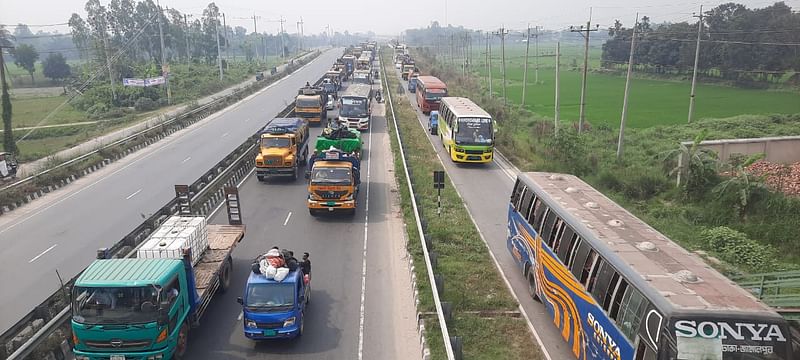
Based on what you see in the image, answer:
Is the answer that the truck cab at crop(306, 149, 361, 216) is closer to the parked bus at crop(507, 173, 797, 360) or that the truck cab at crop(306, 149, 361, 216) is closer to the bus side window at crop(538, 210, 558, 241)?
the parked bus at crop(507, 173, 797, 360)

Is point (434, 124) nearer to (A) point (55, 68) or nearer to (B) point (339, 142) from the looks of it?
(B) point (339, 142)

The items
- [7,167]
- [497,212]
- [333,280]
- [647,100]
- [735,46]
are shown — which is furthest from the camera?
[735,46]

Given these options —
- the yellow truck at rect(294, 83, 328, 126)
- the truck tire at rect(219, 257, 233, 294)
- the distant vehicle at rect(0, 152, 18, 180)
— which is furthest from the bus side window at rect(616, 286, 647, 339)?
the yellow truck at rect(294, 83, 328, 126)

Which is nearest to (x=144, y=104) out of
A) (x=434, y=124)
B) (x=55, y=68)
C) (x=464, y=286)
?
(x=434, y=124)

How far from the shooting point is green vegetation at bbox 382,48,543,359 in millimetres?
13109

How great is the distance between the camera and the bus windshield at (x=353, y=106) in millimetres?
43375

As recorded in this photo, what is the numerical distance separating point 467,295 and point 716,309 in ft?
26.5

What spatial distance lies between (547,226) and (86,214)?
20532mm

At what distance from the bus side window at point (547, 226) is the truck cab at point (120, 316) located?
916 cm

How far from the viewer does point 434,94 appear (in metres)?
51.8

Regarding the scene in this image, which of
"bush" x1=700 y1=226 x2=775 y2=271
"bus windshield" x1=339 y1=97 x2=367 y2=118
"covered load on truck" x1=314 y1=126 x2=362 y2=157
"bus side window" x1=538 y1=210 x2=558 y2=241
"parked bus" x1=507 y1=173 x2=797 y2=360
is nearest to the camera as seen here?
"parked bus" x1=507 y1=173 x2=797 y2=360

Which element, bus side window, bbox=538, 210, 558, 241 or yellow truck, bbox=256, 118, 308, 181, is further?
yellow truck, bbox=256, 118, 308, 181

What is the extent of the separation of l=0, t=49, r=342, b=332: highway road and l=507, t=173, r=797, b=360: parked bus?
570 inches

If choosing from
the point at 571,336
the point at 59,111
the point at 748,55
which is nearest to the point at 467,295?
the point at 571,336
